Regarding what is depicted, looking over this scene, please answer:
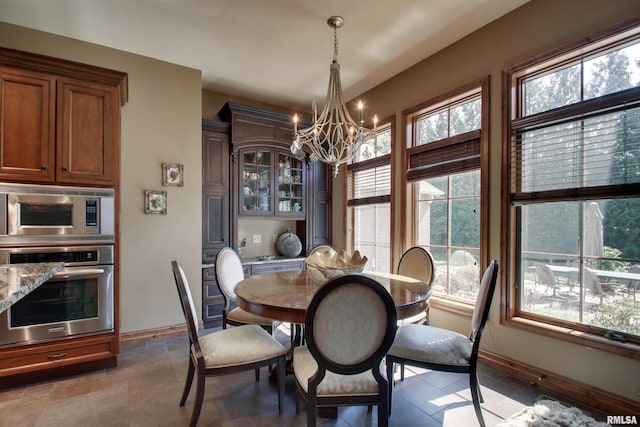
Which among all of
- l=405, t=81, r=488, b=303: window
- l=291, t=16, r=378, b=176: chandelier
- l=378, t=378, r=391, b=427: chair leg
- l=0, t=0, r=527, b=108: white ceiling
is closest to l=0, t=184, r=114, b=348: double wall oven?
l=0, t=0, r=527, b=108: white ceiling

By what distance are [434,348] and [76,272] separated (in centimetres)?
268

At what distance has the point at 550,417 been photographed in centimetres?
191

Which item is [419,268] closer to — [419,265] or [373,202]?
[419,265]

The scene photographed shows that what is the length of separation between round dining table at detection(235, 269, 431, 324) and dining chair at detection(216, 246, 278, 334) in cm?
36

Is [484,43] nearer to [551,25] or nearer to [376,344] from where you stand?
[551,25]

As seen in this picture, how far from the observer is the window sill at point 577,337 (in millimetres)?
1941

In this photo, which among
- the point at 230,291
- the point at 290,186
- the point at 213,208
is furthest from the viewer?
the point at 290,186

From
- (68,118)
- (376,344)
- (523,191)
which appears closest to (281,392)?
(376,344)

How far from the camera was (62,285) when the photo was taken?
7.84 feet

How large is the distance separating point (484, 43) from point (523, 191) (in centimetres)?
137

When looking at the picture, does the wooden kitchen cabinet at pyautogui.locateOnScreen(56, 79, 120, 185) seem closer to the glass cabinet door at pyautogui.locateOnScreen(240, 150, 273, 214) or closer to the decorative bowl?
the glass cabinet door at pyautogui.locateOnScreen(240, 150, 273, 214)

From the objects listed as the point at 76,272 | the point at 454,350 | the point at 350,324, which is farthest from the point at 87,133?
the point at 454,350

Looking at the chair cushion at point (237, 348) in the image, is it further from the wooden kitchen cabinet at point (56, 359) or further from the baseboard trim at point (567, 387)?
the baseboard trim at point (567, 387)

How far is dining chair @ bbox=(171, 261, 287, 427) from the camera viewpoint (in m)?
1.76
